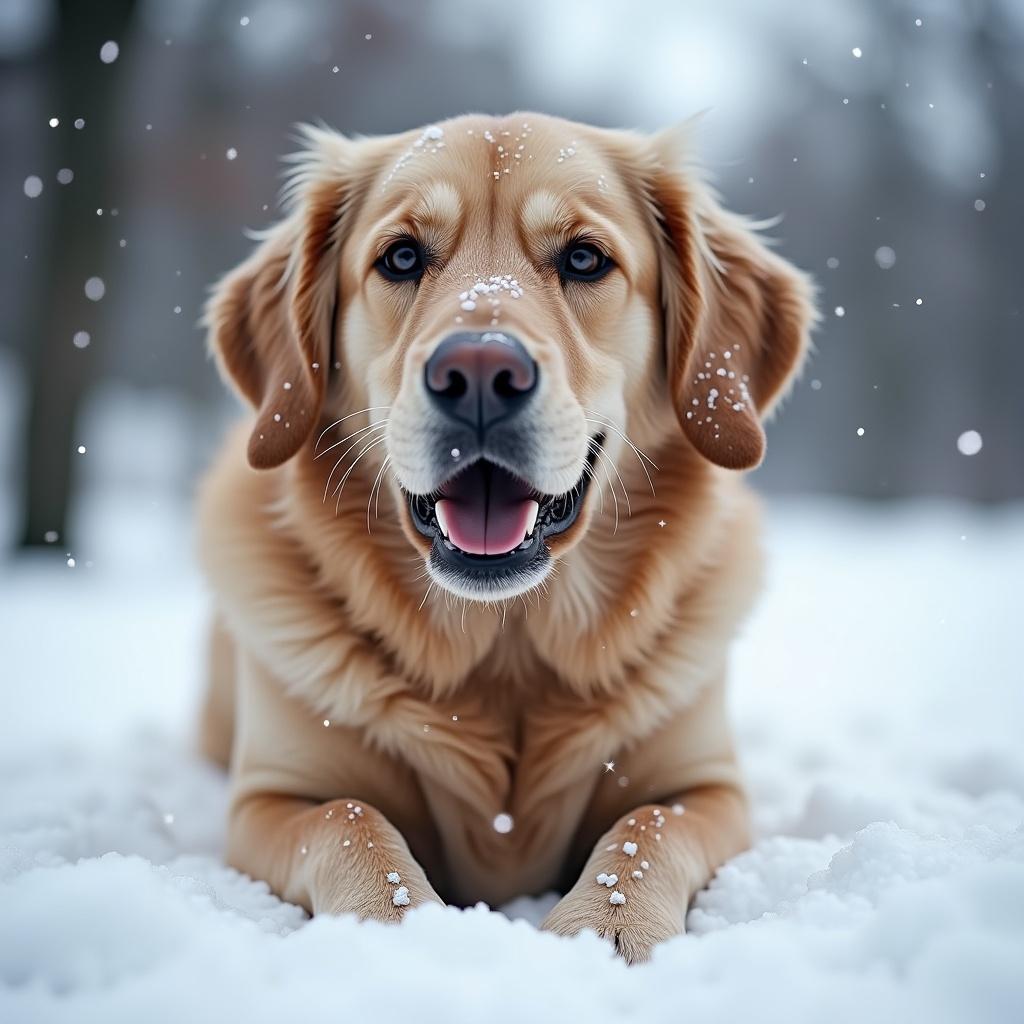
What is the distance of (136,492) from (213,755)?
483 inches

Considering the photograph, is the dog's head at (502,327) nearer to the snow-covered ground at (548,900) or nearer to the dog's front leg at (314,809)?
the dog's front leg at (314,809)

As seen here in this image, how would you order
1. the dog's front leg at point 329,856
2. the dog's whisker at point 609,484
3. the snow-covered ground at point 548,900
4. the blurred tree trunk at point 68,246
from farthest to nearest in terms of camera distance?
the blurred tree trunk at point 68,246 < the dog's whisker at point 609,484 < the dog's front leg at point 329,856 < the snow-covered ground at point 548,900

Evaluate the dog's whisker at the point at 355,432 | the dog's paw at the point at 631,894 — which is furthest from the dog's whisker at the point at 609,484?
the dog's paw at the point at 631,894

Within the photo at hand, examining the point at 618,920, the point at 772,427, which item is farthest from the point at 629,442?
the point at 772,427

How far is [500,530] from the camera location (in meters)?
2.23

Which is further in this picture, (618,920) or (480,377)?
(480,377)

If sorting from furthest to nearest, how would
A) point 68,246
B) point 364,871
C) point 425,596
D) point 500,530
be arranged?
point 68,246
point 425,596
point 500,530
point 364,871

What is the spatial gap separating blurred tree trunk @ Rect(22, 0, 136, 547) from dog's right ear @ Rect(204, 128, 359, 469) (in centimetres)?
550

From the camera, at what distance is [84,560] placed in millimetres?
8445

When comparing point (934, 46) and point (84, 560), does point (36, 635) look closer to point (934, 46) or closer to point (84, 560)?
point (84, 560)

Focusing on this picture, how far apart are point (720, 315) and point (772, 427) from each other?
10.9 meters

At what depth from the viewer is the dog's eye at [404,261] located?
254 cm

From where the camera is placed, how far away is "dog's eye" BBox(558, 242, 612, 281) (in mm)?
2500

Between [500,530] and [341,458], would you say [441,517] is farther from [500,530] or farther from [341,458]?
[341,458]
